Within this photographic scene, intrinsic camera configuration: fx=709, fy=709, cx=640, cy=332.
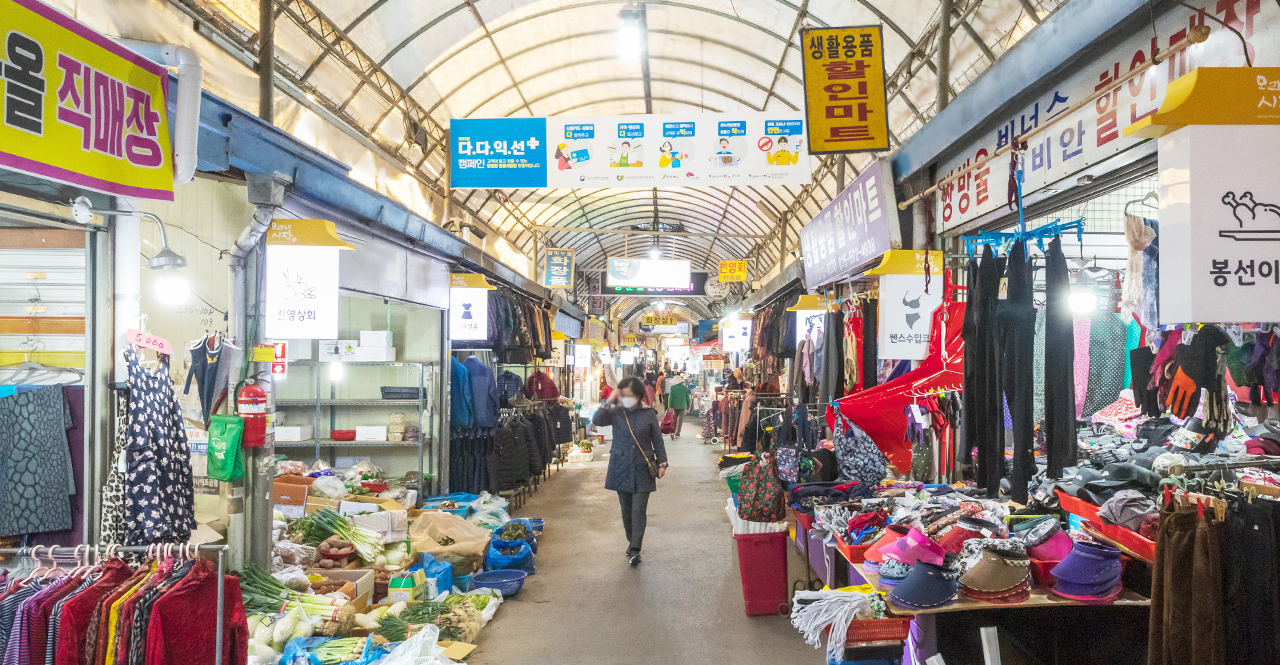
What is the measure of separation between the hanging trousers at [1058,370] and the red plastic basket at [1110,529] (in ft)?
1.66

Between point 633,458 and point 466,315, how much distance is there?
3.45 metres

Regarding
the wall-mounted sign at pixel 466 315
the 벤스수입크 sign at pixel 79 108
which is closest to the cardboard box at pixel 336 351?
the wall-mounted sign at pixel 466 315

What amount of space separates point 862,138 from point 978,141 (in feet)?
3.32

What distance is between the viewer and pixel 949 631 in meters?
3.38

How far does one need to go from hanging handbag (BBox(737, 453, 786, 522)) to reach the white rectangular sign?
10.1 feet

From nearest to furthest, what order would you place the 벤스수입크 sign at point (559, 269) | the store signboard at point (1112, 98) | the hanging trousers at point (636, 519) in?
the store signboard at point (1112, 98)
the hanging trousers at point (636, 519)
the 벤스수입크 sign at point (559, 269)

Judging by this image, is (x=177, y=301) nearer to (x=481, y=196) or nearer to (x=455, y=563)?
(x=455, y=563)

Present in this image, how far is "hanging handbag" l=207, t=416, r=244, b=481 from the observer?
4.45 m

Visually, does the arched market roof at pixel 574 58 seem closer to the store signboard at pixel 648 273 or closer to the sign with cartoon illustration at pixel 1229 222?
the store signboard at pixel 648 273

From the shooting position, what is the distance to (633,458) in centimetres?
652

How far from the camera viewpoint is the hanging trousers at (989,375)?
3.35 meters

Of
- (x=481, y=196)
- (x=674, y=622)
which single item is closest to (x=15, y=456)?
(x=674, y=622)

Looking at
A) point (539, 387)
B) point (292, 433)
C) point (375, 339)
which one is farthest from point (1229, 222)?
point (539, 387)

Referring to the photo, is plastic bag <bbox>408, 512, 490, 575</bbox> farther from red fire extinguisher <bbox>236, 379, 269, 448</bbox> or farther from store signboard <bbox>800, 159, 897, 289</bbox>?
store signboard <bbox>800, 159, 897, 289</bbox>
